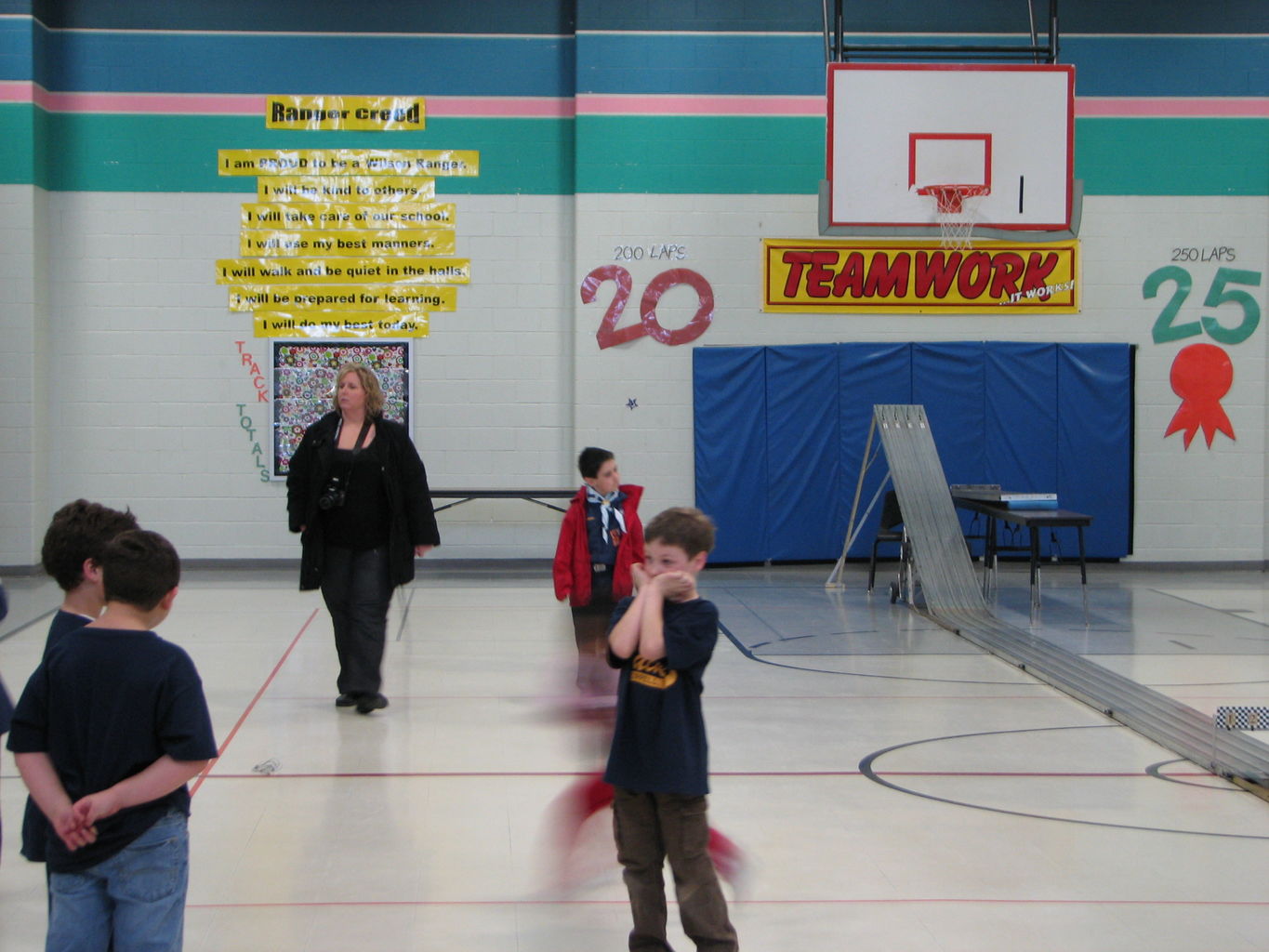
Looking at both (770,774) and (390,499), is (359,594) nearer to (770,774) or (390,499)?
(390,499)

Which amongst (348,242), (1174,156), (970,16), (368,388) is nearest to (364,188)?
(348,242)

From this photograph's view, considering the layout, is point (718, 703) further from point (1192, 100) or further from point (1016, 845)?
point (1192, 100)

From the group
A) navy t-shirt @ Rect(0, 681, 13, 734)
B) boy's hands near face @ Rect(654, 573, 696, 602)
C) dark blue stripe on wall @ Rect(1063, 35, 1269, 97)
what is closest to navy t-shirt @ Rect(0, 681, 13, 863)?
navy t-shirt @ Rect(0, 681, 13, 734)

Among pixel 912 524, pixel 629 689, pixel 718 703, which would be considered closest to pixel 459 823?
pixel 629 689

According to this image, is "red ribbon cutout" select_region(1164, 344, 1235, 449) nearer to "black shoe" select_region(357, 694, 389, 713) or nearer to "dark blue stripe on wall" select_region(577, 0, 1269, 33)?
"dark blue stripe on wall" select_region(577, 0, 1269, 33)

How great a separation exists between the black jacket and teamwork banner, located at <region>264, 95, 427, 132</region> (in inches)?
273

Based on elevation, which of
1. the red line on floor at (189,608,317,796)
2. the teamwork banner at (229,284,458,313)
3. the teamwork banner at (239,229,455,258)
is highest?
the teamwork banner at (239,229,455,258)

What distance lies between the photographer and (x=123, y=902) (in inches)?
97.3

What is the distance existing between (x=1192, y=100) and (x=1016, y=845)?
1027 cm

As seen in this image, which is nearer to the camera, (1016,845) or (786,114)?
(1016,845)

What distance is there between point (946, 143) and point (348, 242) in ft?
18.0

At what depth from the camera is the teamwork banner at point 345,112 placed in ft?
40.7

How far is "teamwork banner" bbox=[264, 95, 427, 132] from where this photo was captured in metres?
12.4

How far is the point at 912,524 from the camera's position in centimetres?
1032
